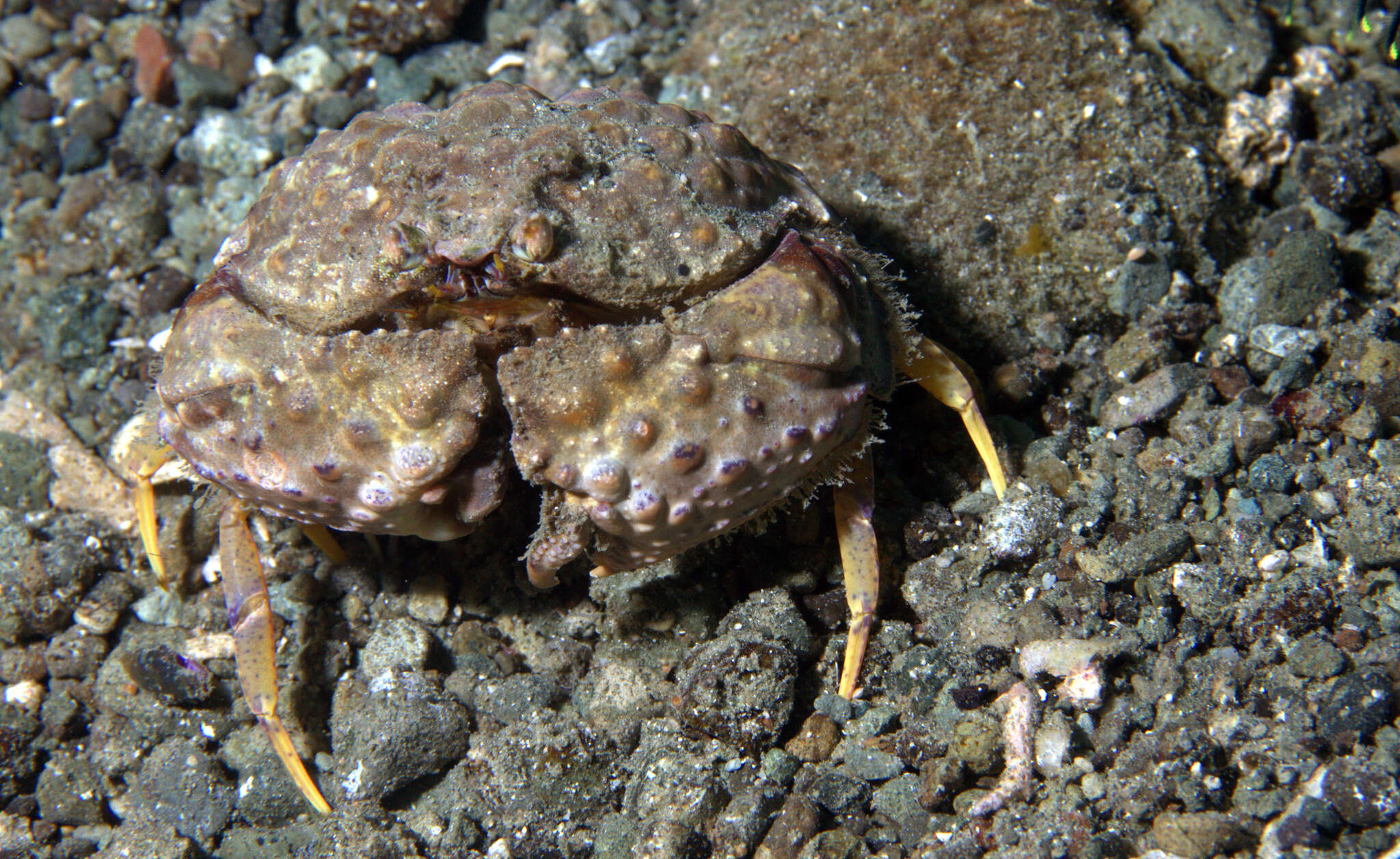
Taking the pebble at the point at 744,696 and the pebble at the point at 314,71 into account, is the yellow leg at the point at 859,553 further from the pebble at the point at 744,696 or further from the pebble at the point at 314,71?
the pebble at the point at 314,71

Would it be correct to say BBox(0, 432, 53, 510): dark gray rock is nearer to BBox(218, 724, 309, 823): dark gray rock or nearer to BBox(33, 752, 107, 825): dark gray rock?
BBox(33, 752, 107, 825): dark gray rock

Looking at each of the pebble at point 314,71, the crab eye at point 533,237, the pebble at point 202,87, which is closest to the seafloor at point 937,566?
the pebble at point 202,87

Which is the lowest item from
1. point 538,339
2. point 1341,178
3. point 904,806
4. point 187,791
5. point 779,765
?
point 187,791

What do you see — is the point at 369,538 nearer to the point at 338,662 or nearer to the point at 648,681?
the point at 338,662

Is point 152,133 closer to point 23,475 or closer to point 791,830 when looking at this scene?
point 23,475

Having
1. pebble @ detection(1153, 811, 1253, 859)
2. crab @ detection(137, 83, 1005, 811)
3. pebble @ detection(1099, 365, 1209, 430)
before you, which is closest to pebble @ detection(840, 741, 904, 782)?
pebble @ detection(1153, 811, 1253, 859)

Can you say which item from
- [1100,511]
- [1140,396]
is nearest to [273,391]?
[1100,511]

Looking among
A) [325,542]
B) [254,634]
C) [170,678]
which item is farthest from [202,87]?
[254,634]
